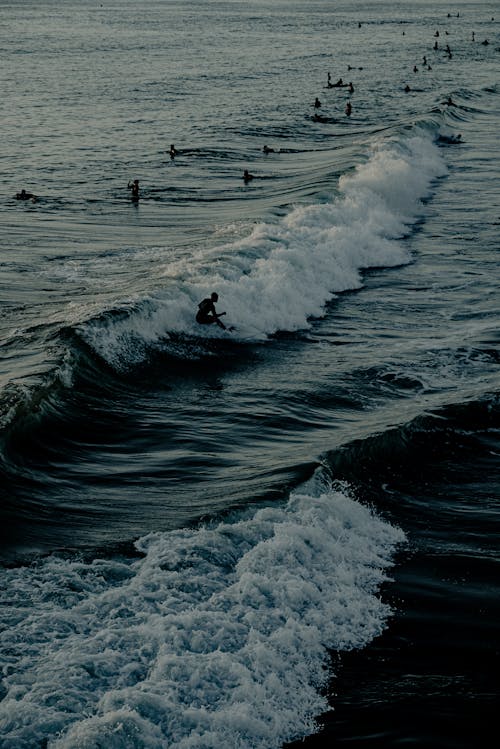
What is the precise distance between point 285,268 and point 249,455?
1160cm

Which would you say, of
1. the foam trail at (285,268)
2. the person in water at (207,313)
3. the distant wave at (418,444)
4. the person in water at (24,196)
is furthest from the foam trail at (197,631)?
the person in water at (24,196)

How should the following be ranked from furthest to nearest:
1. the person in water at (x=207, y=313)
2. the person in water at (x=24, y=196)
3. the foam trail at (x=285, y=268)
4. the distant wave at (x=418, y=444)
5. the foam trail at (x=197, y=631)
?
the person in water at (x=24, y=196) → the person in water at (x=207, y=313) → the foam trail at (x=285, y=268) → the distant wave at (x=418, y=444) → the foam trail at (x=197, y=631)

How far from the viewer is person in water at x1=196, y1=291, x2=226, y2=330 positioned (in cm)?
2189

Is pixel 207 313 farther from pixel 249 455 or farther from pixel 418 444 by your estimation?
pixel 418 444

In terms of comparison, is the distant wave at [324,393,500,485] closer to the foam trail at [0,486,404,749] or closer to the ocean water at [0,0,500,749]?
the ocean water at [0,0,500,749]

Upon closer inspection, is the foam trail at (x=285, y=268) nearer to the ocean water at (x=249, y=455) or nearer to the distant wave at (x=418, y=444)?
the ocean water at (x=249, y=455)

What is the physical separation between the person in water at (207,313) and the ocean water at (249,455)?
368mm

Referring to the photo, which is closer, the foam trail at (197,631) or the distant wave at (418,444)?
the foam trail at (197,631)

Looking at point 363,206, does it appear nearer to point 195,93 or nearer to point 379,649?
point 379,649

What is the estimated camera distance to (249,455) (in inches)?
616

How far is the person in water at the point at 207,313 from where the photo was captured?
21.9 metres

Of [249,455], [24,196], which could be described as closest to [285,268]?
[249,455]

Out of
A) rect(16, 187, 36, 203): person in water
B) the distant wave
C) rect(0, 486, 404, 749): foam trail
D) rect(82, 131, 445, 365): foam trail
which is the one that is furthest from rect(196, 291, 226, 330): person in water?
rect(16, 187, 36, 203): person in water

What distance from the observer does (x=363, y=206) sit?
35.1 meters
